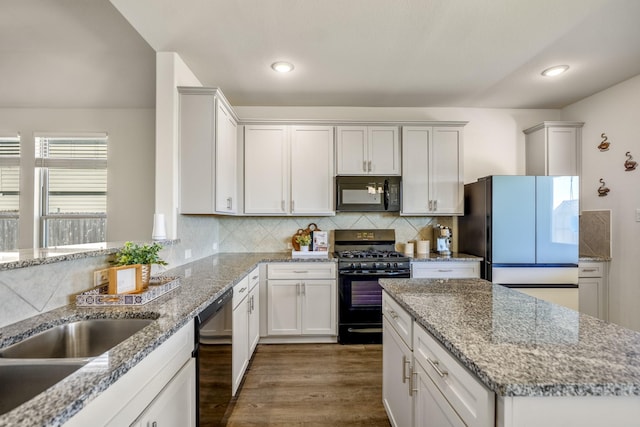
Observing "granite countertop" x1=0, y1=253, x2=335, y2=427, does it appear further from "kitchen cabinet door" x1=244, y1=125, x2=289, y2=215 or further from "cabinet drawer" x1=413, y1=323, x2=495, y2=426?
"kitchen cabinet door" x1=244, y1=125, x2=289, y2=215

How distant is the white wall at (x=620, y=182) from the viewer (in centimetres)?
280

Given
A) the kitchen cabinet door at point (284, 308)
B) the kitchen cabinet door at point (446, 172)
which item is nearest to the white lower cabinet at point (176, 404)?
the kitchen cabinet door at point (284, 308)

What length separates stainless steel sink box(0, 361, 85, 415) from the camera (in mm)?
917

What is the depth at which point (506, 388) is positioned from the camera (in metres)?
0.70

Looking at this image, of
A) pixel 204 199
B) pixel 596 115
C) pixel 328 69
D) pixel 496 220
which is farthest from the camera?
pixel 596 115

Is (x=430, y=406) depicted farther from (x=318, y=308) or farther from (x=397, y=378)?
(x=318, y=308)

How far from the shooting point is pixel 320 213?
332 centimetres

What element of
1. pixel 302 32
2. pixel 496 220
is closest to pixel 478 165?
pixel 496 220

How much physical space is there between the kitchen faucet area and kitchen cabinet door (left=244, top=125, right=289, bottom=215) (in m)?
0.02

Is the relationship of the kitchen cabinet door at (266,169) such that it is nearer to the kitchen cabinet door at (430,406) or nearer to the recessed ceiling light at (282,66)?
the recessed ceiling light at (282,66)

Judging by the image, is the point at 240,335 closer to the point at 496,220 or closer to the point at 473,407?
the point at 473,407

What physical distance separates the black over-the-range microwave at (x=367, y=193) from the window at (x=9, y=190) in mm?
3948

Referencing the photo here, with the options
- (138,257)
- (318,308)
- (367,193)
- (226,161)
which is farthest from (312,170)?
(138,257)

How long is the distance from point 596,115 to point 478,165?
1.23 meters
